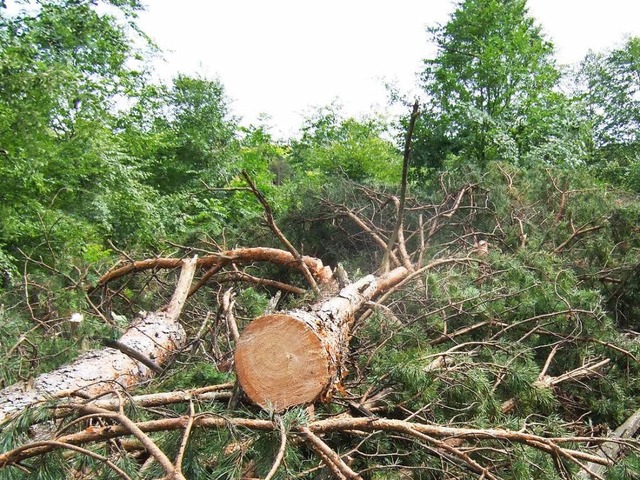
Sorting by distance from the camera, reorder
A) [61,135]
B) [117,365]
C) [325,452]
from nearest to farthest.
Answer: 1. [325,452]
2. [117,365]
3. [61,135]

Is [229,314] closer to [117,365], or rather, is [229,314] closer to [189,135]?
[117,365]

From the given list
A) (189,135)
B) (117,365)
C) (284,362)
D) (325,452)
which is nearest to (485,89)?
(189,135)

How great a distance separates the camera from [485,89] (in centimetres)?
1035

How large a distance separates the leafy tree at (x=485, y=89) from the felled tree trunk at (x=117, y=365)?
22.5 ft

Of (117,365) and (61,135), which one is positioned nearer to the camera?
(117,365)

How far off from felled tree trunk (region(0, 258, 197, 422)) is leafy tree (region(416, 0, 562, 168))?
22.5 feet

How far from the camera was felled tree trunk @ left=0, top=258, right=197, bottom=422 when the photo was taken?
7.73 ft

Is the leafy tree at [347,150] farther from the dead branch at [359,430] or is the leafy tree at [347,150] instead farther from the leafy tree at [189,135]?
the dead branch at [359,430]

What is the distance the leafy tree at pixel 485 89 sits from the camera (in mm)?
9555

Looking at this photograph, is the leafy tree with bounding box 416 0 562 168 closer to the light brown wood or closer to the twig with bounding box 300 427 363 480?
the light brown wood

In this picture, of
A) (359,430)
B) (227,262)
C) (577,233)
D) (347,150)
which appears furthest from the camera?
(347,150)

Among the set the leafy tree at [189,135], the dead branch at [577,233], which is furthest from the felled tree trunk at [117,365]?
the leafy tree at [189,135]

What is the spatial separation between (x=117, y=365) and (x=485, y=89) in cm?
928

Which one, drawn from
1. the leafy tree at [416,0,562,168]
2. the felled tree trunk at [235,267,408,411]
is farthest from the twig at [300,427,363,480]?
the leafy tree at [416,0,562,168]
